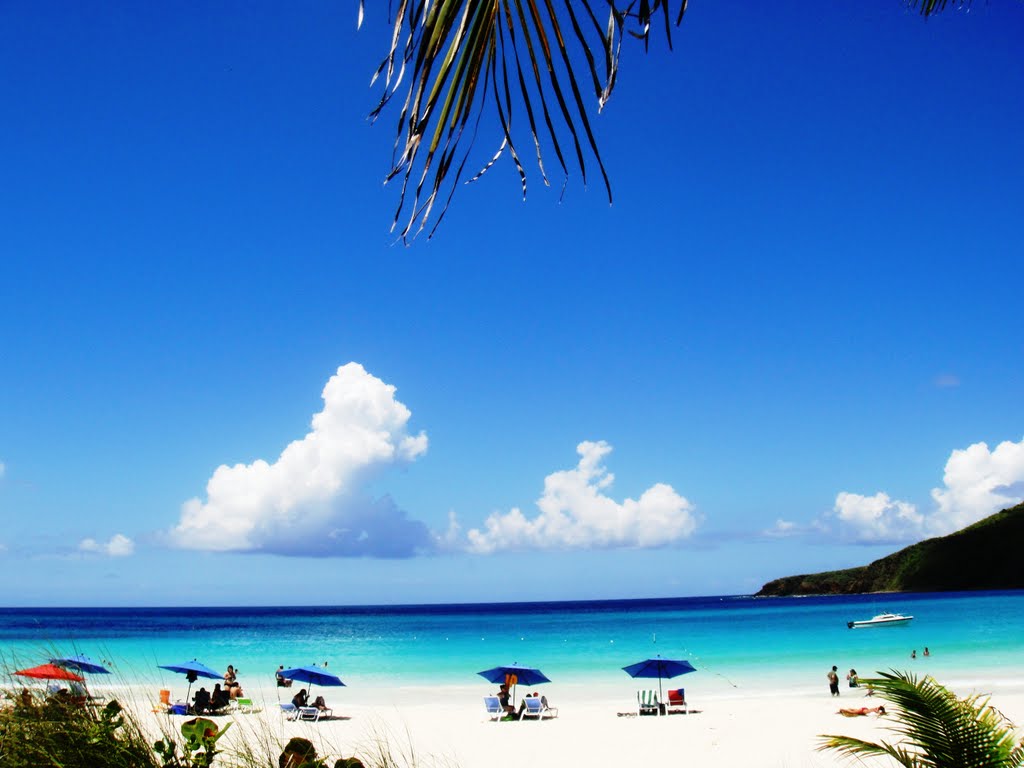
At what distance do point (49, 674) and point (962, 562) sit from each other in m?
140

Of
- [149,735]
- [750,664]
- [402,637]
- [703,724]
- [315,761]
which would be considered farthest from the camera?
[402,637]

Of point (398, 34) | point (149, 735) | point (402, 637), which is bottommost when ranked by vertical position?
point (402, 637)

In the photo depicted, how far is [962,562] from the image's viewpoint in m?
120

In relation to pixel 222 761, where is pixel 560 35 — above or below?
above

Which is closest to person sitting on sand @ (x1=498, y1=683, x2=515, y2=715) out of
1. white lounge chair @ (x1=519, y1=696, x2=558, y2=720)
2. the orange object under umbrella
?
white lounge chair @ (x1=519, y1=696, x2=558, y2=720)

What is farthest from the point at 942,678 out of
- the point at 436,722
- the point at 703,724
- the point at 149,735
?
the point at 149,735

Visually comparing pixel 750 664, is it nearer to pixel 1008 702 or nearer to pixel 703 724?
pixel 1008 702

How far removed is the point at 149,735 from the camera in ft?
12.9

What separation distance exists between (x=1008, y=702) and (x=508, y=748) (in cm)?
1286

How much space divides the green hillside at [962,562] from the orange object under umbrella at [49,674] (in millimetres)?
136309

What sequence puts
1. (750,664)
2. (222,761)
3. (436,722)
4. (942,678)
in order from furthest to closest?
(750,664) → (942,678) → (436,722) → (222,761)

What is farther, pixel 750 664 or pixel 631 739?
pixel 750 664

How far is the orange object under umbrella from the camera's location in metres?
3.89

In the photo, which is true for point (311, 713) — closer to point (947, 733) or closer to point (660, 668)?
point (660, 668)
